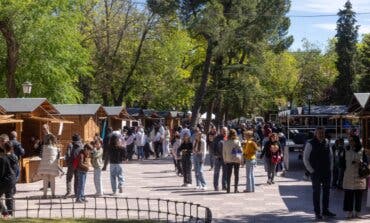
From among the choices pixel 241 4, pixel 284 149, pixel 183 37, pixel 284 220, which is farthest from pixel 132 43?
pixel 284 220

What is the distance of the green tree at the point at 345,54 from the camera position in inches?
2817

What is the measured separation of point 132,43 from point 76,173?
36973 mm

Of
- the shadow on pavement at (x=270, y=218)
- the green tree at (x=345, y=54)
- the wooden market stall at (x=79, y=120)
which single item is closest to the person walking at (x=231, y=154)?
the shadow on pavement at (x=270, y=218)

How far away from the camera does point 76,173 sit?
15.7 meters

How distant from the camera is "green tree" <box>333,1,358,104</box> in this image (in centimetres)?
7156

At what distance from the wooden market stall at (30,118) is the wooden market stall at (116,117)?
39.4ft

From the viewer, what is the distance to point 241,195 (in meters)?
16.5

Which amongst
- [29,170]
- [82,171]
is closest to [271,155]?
[82,171]

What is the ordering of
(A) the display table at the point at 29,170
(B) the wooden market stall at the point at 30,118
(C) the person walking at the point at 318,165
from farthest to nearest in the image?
(B) the wooden market stall at the point at 30,118 → (A) the display table at the point at 29,170 → (C) the person walking at the point at 318,165

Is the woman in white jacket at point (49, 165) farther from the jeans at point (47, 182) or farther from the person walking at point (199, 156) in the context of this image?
the person walking at point (199, 156)

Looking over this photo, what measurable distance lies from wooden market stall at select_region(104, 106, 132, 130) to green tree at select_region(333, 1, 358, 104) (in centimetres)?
3738

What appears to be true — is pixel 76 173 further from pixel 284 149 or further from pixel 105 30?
pixel 105 30

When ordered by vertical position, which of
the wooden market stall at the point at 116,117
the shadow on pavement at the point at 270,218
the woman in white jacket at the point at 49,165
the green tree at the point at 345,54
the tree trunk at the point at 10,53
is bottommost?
the shadow on pavement at the point at 270,218

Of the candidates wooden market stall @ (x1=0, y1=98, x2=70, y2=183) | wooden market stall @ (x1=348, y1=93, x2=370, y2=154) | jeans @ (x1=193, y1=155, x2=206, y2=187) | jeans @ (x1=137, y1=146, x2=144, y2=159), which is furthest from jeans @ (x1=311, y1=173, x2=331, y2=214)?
jeans @ (x1=137, y1=146, x2=144, y2=159)
